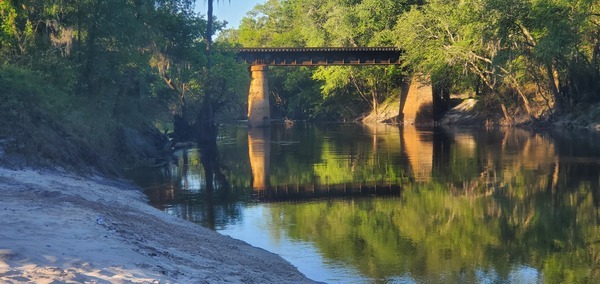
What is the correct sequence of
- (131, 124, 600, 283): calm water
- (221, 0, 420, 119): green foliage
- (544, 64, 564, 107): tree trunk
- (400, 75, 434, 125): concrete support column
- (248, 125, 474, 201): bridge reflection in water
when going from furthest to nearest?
(221, 0, 420, 119): green foliage → (400, 75, 434, 125): concrete support column → (544, 64, 564, 107): tree trunk → (248, 125, 474, 201): bridge reflection in water → (131, 124, 600, 283): calm water

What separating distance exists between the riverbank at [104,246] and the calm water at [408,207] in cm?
171

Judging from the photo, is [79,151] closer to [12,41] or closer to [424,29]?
[12,41]

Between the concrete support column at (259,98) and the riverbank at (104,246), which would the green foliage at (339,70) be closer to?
the concrete support column at (259,98)

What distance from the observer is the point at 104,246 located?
11250 mm

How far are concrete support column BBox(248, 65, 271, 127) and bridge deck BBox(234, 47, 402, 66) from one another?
1.18 meters

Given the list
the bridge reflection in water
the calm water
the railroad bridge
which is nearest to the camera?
the calm water

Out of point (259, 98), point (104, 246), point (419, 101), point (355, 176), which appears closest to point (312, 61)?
point (259, 98)

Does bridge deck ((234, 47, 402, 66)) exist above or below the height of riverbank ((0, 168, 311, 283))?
above

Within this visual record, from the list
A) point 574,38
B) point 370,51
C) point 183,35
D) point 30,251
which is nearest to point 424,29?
point 370,51

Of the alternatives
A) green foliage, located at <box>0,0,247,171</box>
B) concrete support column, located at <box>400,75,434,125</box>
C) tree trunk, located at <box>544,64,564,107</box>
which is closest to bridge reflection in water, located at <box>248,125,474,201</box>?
green foliage, located at <box>0,0,247,171</box>

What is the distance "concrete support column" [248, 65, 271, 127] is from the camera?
75.8 meters

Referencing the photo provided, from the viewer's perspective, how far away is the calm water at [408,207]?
1541cm

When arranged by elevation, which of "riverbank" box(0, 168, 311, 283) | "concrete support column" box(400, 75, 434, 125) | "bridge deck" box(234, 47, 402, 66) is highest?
"bridge deck" box(234, 47, 402, 66)

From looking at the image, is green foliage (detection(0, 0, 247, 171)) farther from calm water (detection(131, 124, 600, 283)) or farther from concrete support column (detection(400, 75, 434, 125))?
concrete support column (detection(400, 75, 434, 125))
